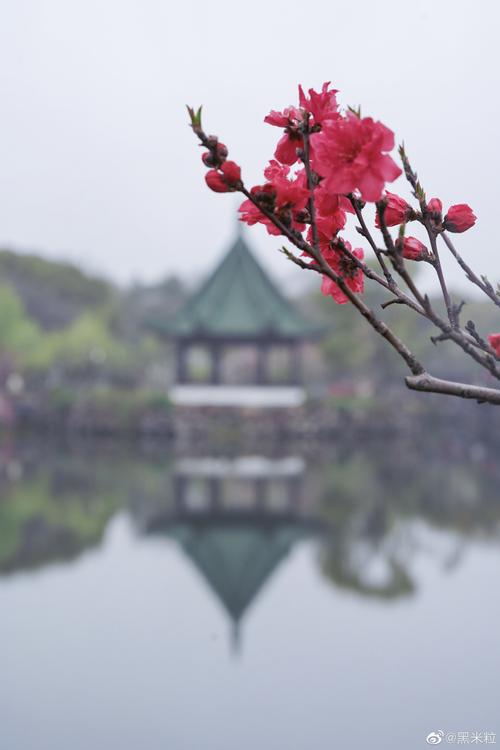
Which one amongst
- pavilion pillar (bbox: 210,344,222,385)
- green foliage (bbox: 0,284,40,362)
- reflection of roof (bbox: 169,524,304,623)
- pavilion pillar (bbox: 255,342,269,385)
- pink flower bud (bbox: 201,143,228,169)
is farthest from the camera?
green foliage (bbox: 0,284,40,362)

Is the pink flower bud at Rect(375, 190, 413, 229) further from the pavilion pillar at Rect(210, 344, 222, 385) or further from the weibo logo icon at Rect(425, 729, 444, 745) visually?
the pavilion pillar at Rect(210, 344, 222, 385)

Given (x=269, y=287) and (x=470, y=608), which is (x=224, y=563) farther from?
(x=269, y=287)

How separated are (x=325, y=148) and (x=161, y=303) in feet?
82.3

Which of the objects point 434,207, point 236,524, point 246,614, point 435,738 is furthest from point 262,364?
point 434,207

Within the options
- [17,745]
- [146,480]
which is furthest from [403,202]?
[146,480]

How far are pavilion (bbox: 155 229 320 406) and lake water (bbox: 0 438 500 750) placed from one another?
5.92 m

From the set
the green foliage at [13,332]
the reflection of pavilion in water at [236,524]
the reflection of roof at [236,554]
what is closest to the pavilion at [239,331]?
the reflection of pavilion in water at [236,524]

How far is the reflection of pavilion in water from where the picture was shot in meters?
4.96

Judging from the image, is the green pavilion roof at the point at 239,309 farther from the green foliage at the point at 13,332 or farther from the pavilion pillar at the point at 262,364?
the green foliage at the point at 13,332

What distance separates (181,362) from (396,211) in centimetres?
1384

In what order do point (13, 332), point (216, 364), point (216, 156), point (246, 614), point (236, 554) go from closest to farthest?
point (216, 156) < point (246, 614) < point (236, 554) < point (216, 364) < point (13, 332)

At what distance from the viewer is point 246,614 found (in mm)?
4355

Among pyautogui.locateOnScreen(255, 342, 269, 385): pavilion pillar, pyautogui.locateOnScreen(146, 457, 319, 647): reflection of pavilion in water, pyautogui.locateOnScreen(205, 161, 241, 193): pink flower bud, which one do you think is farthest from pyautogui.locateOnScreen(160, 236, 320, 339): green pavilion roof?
pyautogui.locateOnScreen(205, 161, 241, 193): pink flower bud

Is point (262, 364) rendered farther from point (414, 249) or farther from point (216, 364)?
point (414, 249)
